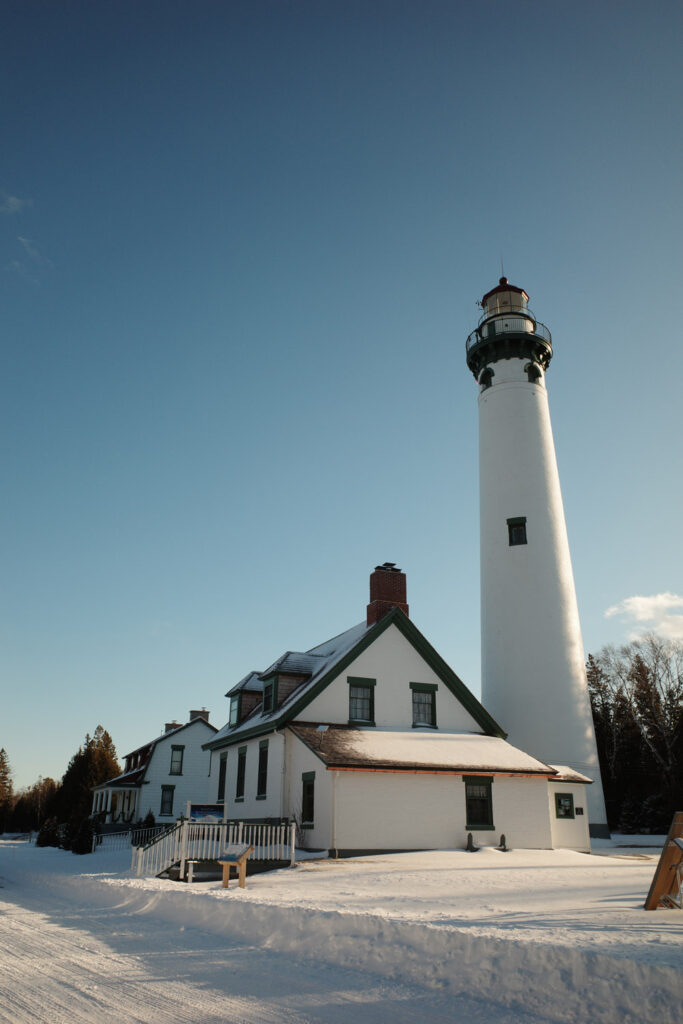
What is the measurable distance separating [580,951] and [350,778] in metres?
14.9

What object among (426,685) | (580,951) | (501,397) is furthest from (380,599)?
(580,951)

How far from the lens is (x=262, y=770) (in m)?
26.1

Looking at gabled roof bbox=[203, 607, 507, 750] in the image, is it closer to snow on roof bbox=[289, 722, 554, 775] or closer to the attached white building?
snow on roof bbox=[289, 722, 554, 775]

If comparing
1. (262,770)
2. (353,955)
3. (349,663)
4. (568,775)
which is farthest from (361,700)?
(353,955)

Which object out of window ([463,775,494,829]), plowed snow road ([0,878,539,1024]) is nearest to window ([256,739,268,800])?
window ([463,775,494,829])

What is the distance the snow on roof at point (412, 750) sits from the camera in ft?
70.3

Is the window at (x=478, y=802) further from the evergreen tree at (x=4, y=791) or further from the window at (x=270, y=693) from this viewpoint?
the evergreen tree at (x=4, y=791)

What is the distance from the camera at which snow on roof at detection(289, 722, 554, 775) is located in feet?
70.3

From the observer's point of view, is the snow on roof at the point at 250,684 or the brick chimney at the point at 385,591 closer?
the brick chimney at the point at 385,591

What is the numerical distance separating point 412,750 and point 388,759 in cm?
152

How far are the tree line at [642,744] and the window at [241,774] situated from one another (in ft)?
77.5

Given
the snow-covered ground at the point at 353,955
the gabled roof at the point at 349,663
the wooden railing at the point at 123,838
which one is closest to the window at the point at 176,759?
the wooden railing at the point at 123,838

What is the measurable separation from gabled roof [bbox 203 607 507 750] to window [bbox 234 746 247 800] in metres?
0.78

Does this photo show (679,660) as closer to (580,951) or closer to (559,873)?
(559,873)
